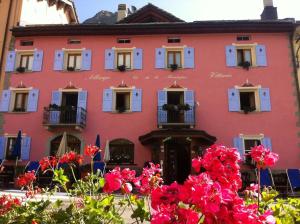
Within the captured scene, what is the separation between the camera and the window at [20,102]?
1764 centimetres

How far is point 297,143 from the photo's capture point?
16.1m

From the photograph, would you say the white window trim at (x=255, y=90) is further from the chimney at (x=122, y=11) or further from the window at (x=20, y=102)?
the window at (x=20, y=102)

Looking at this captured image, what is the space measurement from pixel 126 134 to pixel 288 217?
14.2m

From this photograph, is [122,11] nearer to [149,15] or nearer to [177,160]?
[149,15]

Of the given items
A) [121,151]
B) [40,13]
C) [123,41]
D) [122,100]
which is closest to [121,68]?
[122,100]

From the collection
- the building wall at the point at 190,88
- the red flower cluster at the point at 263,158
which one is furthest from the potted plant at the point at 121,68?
the red flower cluster at the point at 263,158

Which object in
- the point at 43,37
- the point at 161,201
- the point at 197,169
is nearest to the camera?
the point at 161,201

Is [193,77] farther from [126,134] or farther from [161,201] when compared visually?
[161,201]

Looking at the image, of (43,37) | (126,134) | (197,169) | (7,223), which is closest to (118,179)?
(197,169)

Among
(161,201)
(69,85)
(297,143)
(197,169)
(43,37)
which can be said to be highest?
(43,37)

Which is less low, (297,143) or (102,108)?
(102,108)

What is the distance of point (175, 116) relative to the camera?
1625 centimetres

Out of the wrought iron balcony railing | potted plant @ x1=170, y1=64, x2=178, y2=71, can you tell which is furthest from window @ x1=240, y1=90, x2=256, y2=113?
the wrought iron balcony railing

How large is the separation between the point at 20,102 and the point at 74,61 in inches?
145
